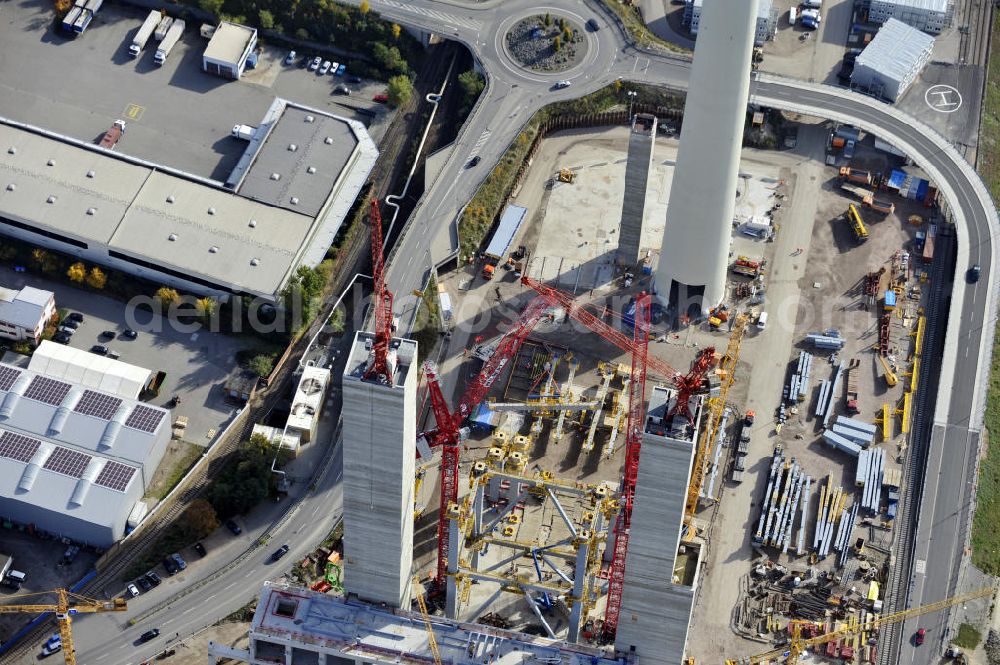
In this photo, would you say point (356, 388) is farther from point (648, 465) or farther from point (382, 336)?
point (648, 465)

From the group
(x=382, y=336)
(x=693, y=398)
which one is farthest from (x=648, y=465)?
(x=382, y=336)

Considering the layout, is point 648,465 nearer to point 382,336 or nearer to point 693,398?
point 693,398

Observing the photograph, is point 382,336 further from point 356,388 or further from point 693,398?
point 693,398

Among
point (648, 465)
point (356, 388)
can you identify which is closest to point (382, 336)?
point (356, 388)
